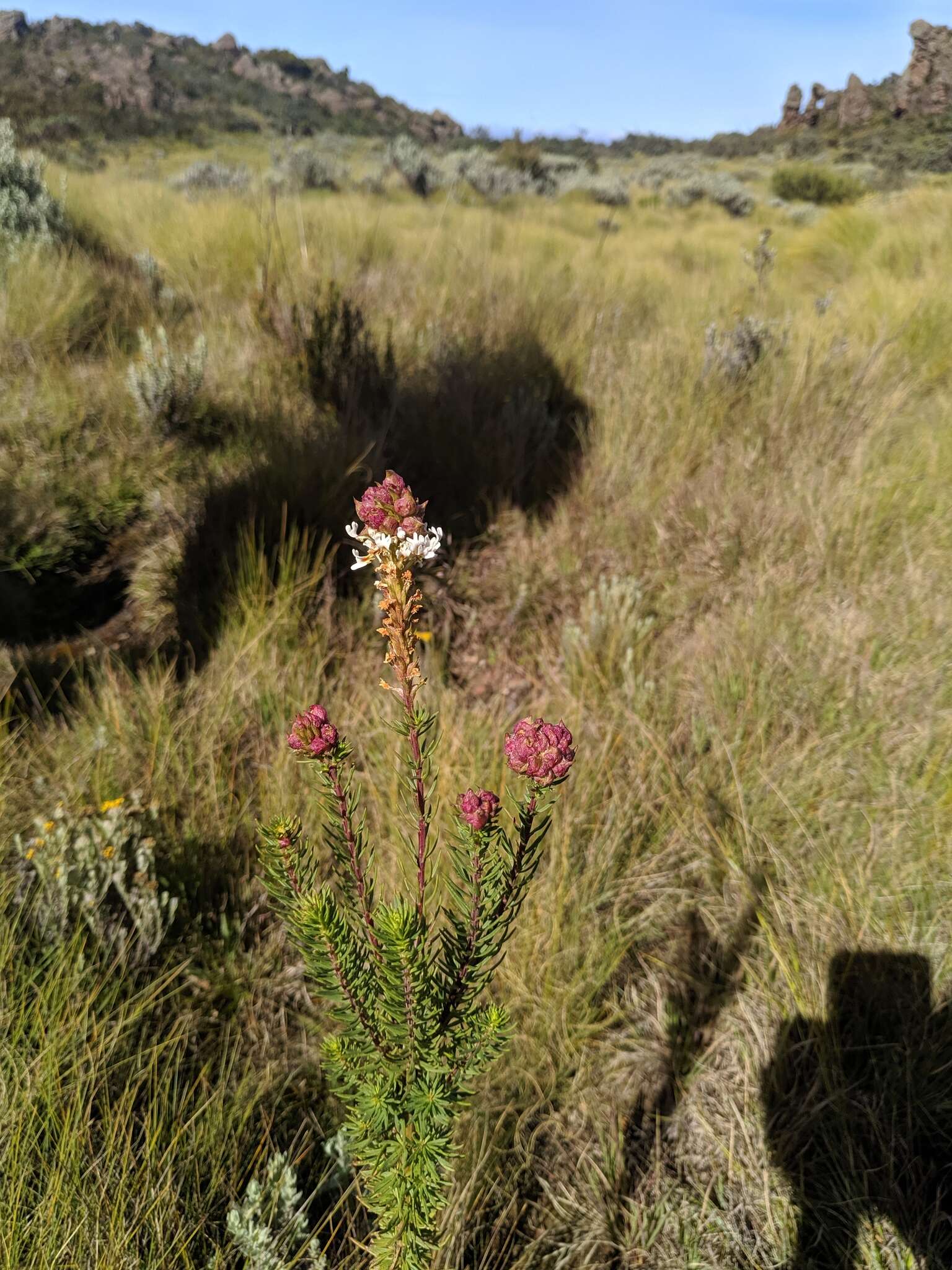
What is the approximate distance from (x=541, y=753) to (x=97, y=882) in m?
1.28

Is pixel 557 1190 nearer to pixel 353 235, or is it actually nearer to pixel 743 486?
pixel 743 486

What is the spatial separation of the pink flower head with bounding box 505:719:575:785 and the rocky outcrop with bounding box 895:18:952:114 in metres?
9.84

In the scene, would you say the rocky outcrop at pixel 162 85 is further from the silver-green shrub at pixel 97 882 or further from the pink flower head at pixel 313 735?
the pink flower head at pixel 313 735

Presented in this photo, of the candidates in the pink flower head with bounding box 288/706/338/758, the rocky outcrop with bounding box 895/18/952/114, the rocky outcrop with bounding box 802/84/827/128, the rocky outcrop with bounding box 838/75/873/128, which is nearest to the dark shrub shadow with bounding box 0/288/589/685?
the pink flower head with bounding box 288/706/338/758

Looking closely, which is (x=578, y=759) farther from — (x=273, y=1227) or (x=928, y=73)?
(x=928, y=73)

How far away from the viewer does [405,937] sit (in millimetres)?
674

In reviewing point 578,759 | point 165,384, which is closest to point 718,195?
point 165,384

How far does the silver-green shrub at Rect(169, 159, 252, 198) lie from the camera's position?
8766mm

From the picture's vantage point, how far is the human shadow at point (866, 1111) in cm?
117

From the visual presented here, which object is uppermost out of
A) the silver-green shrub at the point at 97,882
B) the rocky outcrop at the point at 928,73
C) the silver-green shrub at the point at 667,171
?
the silver-green shrub at the point at 667,171

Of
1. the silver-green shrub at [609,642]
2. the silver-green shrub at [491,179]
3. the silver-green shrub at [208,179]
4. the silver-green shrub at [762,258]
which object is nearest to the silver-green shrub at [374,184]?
the silver-green shrub at [491,179]

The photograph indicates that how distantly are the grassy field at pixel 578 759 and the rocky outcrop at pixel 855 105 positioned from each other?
1822 cm

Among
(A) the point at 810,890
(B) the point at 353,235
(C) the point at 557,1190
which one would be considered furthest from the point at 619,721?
(B) the point at 353,235

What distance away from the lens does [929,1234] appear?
114cm
